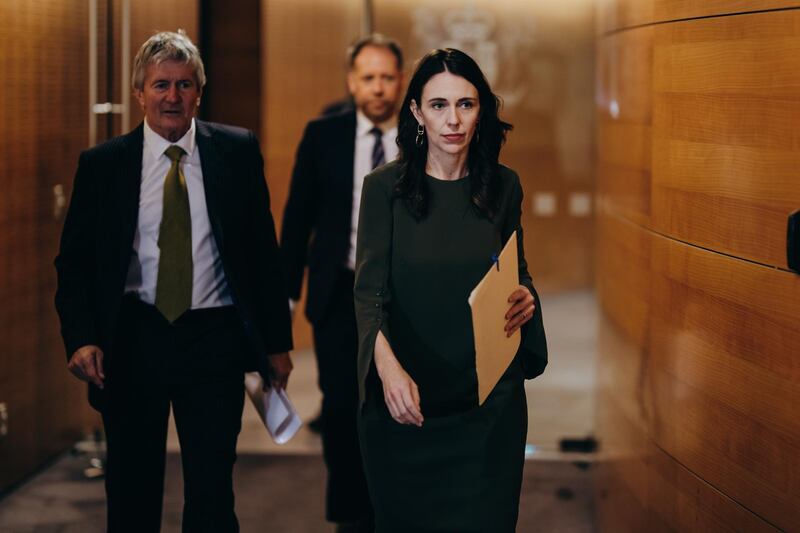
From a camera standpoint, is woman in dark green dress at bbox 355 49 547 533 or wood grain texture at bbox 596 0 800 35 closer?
woman in dark green dress at bbox 355 49 547 533

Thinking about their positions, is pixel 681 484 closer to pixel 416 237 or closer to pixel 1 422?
pixel 416 237

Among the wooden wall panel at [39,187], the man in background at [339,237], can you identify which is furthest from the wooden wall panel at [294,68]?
the man in background at [339,237]

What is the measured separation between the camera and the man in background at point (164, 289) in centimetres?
337

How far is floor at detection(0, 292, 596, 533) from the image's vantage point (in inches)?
193

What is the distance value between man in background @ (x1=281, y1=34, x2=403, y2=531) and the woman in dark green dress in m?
1.51

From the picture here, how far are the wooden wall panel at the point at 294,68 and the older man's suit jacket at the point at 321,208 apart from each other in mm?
3208

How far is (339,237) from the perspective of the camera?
4.52 metres

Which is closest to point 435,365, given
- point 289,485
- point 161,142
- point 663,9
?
point 161,142

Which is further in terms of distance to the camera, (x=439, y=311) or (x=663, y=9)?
(x=663, y=9)

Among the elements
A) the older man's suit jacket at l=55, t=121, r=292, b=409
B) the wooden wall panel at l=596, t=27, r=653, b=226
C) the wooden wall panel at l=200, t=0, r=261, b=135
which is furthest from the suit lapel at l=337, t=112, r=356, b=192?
the wooden wall panel at l=200, t=0, r=261, b=135

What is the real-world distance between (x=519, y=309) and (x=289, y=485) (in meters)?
2.76

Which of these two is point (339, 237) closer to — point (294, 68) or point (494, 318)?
point (494, 318)

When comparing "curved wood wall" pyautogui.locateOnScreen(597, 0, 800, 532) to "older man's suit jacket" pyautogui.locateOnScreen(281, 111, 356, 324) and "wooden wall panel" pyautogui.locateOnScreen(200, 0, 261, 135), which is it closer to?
"older man's suit jacket" pyautogui.locateOnScreen(281, 111, 356, 324)

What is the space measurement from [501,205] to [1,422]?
286 cm
